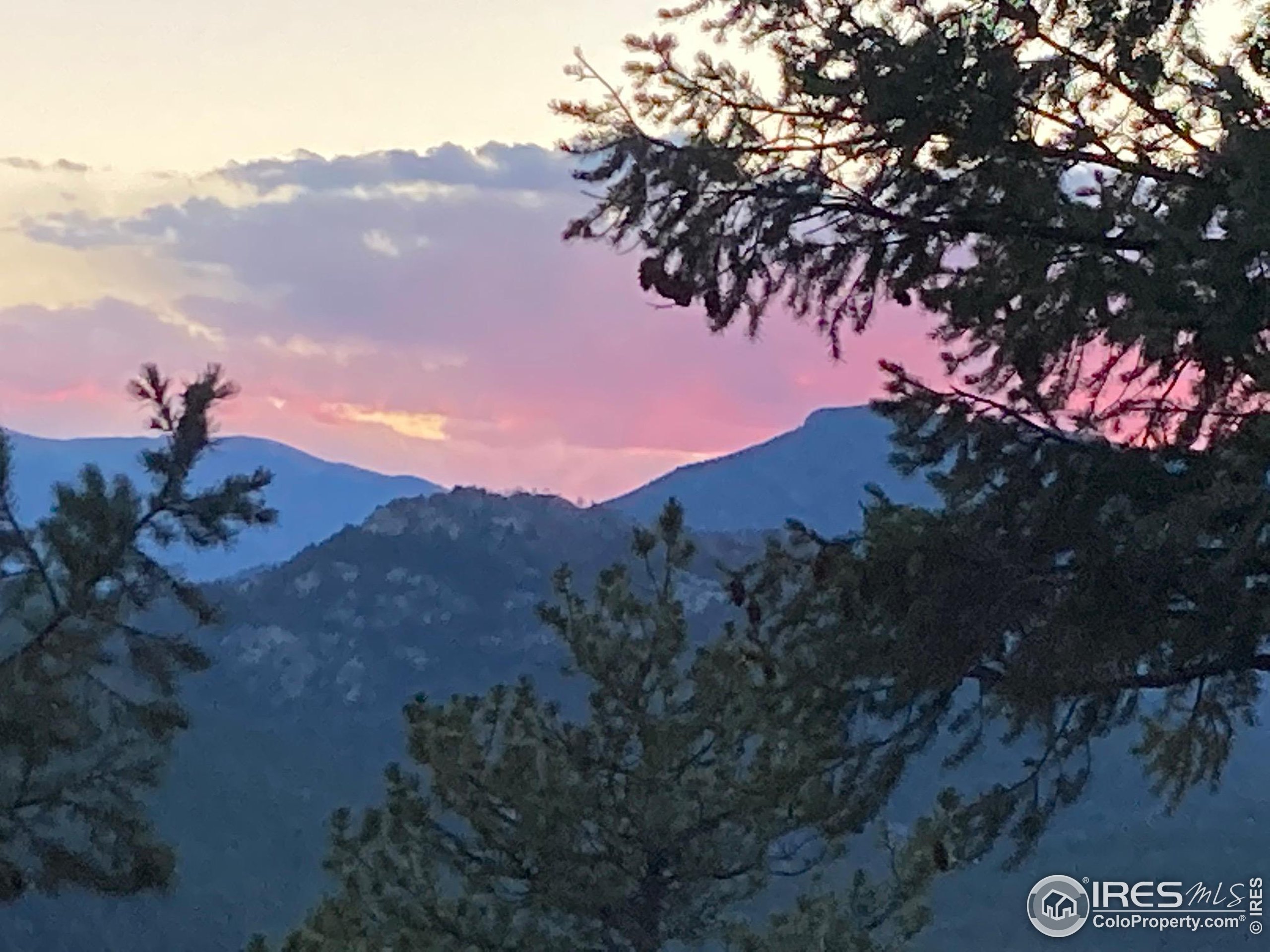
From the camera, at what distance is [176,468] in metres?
8.79

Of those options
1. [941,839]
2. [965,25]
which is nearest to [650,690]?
[941,839]

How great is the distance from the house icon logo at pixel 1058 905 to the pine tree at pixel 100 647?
732 cm

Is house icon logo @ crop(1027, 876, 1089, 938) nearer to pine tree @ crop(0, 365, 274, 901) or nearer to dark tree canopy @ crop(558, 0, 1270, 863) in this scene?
dark tree canopy @ crop(558, 0, 1270, 863)

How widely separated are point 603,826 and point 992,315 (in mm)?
9073

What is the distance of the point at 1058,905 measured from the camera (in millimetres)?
13328

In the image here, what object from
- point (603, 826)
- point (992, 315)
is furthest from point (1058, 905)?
point (992, 315)

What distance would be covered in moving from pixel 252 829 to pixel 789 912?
112 metres

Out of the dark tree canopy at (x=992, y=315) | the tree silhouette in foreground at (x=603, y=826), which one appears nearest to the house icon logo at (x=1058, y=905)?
the tree silhouette in foreground at (x=603, y=826)

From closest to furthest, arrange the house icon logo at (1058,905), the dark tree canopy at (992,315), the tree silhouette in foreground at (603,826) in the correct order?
the dark tree canopy at (992,315) < the house icon logo at (1058,905) < the tree silhouette in foreground at (603,826)

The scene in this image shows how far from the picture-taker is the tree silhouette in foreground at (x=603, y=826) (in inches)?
551

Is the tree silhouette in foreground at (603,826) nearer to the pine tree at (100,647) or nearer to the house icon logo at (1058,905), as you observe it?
the house icon logo at (1058,905)

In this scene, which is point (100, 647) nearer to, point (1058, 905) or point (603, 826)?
point (603, 826)

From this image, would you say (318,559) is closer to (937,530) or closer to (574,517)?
(574,517)

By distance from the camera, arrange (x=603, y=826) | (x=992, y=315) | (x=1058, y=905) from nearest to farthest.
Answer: (x=992, y=315) < (x=1058, y=905) < (x=603, y=826)
